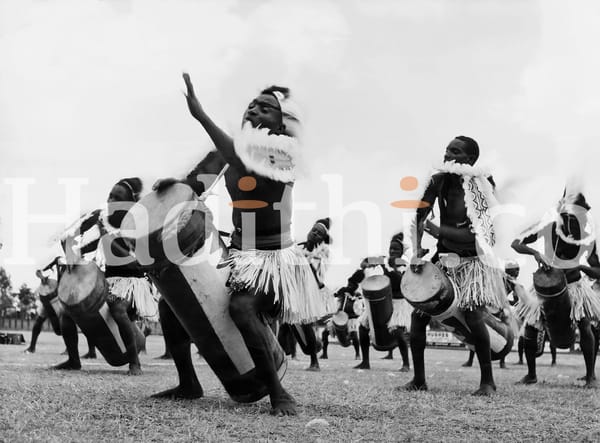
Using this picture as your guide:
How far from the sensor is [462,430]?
3508 mm

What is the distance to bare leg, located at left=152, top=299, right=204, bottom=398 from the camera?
4.39 m

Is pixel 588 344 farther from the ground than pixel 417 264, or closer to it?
closer to it

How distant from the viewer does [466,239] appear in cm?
559

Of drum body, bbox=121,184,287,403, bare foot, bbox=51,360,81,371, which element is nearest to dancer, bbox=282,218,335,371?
bare foot, bbox=51,360,81,371

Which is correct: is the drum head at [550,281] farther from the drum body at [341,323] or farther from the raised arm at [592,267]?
the drum body at [341,323]

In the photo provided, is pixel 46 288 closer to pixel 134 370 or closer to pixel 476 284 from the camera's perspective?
pixel 134 370

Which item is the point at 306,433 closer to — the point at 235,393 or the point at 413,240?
the point at 235,393

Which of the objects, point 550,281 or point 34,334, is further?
point 34,334

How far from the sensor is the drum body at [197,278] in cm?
379

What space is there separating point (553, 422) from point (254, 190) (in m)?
2.12

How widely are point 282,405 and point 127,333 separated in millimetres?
3353

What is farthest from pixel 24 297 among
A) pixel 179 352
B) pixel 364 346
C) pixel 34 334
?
pixel 179 352

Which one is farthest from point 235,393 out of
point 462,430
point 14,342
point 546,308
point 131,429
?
point 14,342

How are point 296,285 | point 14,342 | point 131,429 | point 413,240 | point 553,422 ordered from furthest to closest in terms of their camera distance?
point 14,342 → point 413,240 → point 296,285 → point 553,422 → point 131,429
